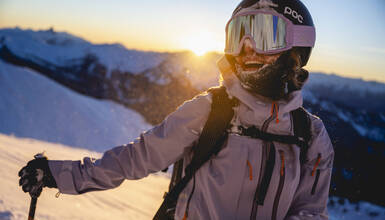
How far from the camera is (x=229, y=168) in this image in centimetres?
145

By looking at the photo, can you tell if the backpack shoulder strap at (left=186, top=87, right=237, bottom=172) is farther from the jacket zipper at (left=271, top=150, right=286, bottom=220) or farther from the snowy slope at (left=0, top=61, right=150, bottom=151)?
the snowy slope at (left=0, top=61, right=150, bottom=151)

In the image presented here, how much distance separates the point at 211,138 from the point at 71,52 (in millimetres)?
57672

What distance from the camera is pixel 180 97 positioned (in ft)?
97.6

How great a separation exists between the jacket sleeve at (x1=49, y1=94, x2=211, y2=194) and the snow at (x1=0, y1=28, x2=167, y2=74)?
4048 cm

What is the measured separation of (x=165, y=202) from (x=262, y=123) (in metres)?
0.73

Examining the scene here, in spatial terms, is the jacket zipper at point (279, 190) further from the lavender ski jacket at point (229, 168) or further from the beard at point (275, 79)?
the beard at point (275, 79)

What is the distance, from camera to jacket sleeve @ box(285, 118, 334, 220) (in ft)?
5.11

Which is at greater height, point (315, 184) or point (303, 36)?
point (303, 36)

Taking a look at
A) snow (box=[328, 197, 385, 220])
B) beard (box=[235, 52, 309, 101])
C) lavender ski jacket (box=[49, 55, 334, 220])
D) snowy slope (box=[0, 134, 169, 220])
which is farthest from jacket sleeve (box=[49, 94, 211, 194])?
snow (box=[328, 197, 385, 220])

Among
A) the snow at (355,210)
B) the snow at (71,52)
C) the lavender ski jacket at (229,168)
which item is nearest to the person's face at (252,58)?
the lavender ski jacket at (229,168)

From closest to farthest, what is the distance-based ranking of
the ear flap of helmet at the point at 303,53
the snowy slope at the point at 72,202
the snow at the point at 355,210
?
1. the ear flap of helmet at the point at 303,53
2. the snowy slope at the point at 72,202
3. the snow at the point at 355,210

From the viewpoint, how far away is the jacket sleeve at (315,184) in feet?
5.11

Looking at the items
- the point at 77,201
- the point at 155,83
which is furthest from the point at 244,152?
the point at 155,83

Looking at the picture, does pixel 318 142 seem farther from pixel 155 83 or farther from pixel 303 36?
pixel 155 83
